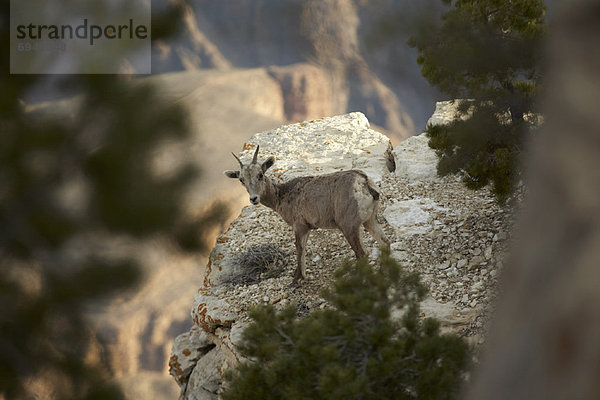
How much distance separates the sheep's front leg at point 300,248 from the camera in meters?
5.25

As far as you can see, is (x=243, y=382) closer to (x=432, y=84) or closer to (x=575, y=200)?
(x=575, y=200)

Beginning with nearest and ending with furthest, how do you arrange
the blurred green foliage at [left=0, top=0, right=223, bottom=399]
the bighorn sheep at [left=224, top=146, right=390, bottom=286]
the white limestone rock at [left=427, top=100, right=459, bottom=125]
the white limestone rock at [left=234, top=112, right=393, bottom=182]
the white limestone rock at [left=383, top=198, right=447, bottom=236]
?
the blurred green foliage at [left=0, top=0, right=223, bottom=399], the bighorn sheep at [left=224, top=146, right=390, bottom=286], the white limestone rock at [left=383, top=198, right=447, bottom=236], the white limestone rock at [left=234, top=112, right=393, bottom=182], the white limestone rock at [left=427, top=100, right=459, bottom=125]

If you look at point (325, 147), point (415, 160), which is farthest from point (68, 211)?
point (325, 147)

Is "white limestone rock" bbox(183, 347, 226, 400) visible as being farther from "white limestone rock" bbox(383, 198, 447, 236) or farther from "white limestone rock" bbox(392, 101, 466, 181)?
"white limestone rock" bbox(392, 101, 466, 181)

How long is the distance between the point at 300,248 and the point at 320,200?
0.64 m

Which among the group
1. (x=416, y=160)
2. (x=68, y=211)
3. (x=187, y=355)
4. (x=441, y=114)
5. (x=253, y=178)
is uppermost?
(x=441, y=114)

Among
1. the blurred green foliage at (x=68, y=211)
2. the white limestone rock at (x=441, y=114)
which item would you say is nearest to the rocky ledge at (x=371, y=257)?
the white limestone rock at (x=441, y=114)

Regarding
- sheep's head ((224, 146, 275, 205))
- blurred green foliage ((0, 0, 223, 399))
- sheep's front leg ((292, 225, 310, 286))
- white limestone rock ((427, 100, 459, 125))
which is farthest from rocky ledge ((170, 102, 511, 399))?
blurred green foliage ((0, 0, 223, 399))

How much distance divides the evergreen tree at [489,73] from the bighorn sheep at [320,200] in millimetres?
1147

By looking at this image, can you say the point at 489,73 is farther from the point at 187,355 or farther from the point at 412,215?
the point at 187,355

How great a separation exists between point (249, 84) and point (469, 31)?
6.12 meters

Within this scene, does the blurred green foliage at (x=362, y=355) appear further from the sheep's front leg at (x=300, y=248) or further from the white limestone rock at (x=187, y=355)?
the white limestone rock at (x=187, y=355)

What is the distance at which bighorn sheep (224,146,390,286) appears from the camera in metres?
4.73

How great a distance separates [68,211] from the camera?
2955 millimetres
